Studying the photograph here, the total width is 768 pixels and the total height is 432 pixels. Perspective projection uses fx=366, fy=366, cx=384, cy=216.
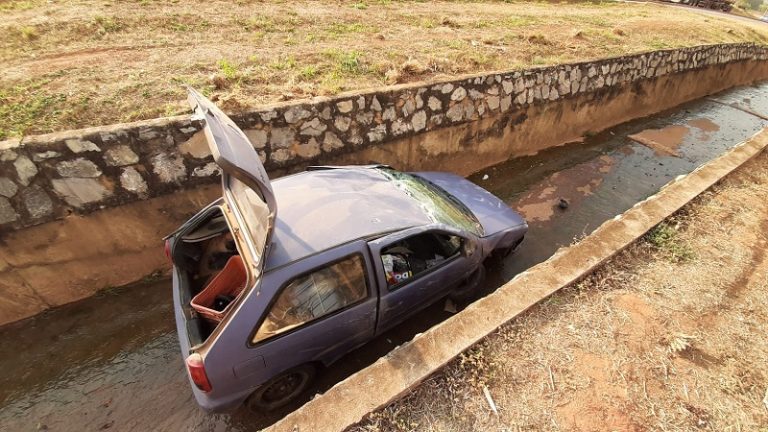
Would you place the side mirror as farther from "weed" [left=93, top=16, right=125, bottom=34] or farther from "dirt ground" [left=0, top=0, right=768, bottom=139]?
"weed" [left=93, top=16, right=125, bottom=34]

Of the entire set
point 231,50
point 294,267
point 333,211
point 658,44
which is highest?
point 231,50

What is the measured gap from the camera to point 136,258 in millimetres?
4492

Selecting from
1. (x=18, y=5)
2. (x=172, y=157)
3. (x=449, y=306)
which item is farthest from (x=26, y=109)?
(x=449, y=306)

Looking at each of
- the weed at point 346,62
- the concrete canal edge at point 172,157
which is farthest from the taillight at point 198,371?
the weed at point 346,62

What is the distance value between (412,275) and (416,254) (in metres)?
0.23

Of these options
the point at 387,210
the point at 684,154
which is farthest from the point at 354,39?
the point at 684,154

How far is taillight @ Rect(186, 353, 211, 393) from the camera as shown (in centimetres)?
262

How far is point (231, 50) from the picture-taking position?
6.43m

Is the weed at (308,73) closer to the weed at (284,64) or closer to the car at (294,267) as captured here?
the weed at (284,64)

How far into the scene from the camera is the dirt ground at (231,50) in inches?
184

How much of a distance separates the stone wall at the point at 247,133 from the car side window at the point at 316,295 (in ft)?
8.32

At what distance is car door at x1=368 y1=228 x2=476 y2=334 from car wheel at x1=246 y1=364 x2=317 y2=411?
0.78 m

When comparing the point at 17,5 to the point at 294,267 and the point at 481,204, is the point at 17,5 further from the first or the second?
the point at 481,204

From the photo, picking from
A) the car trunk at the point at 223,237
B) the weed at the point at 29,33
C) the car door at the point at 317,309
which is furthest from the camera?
the weed at the point at 29,33
